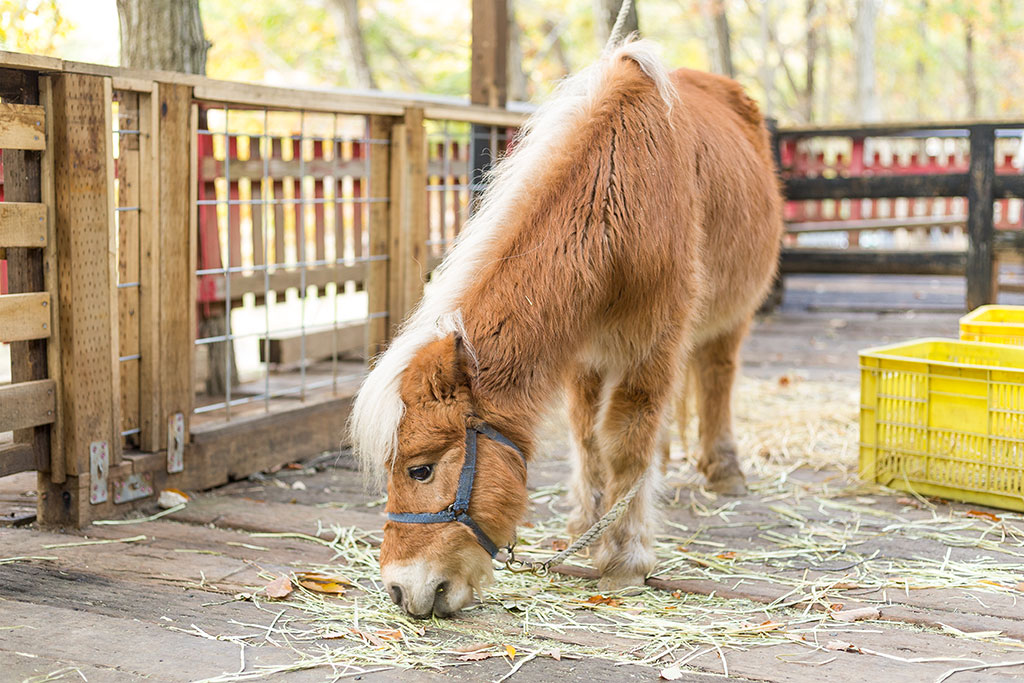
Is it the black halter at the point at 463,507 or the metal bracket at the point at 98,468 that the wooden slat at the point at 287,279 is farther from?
the black halter at the point at 463,507

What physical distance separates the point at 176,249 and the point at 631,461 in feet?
6.77

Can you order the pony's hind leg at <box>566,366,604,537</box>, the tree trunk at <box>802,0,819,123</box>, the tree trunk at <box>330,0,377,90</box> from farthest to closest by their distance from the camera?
the tree trunk at <box>802,0,819,123</box> → the tree trunk at <box>330,0,377,90</box> → the pony's hind leg at <box>566,366,604,537</box>

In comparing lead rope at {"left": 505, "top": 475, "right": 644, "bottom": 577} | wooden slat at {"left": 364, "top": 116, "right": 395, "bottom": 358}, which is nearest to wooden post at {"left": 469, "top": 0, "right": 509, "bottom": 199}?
wooden slat at {"left": 364, "top": 116, "right": 395, "bottom": 358}

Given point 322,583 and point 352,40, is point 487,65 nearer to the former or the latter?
point 322,583

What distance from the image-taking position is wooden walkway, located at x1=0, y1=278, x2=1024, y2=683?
2.67 m

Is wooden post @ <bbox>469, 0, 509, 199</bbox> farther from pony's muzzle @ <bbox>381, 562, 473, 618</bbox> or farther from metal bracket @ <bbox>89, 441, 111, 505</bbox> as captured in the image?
pony's muzzle @ <bbox>381, 562, 473, 618</bbox>

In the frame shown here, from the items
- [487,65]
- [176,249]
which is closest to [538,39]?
[487,65]

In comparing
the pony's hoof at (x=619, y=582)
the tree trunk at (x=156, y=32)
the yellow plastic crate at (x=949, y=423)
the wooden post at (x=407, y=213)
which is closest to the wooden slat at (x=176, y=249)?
the tree trunk at (x=156, y=32)

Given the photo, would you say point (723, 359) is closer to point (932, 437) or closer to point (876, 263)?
point (932, 437)

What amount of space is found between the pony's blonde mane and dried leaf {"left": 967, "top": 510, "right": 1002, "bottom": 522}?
211 centimetres

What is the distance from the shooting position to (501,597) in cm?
323

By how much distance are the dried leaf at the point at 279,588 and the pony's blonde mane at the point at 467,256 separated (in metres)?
0.49

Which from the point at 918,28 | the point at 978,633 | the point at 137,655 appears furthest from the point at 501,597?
the point at 918,28

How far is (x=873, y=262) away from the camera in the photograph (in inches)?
369
